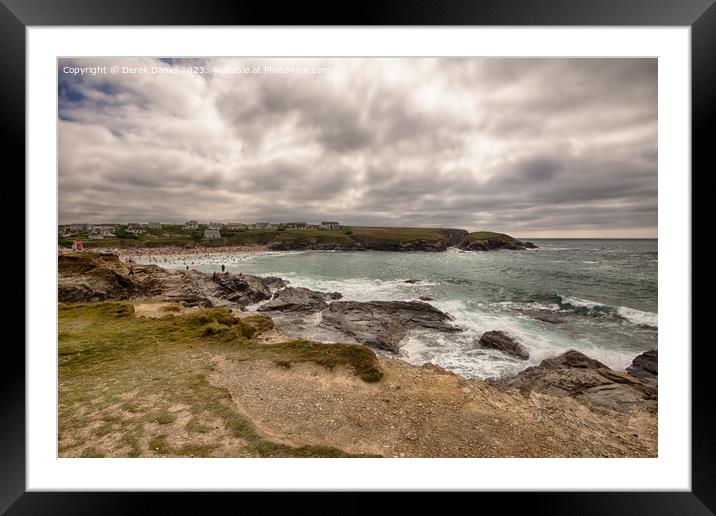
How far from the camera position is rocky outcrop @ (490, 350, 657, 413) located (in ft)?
13.6

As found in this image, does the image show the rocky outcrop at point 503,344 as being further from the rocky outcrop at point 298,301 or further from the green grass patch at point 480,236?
the rocky outcrop at point 298,301

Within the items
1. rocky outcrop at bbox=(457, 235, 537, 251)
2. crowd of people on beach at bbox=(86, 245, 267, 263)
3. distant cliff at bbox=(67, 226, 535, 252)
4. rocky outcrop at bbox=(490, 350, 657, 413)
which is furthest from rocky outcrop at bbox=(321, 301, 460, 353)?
crowd of people on beach at bbox=(86, 245, 267, 263)

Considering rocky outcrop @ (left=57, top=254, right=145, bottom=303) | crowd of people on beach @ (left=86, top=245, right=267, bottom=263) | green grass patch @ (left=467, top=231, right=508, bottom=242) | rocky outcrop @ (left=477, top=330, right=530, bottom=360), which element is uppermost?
green grass patch @ (left=467, top=231, right=508, bottom=242)

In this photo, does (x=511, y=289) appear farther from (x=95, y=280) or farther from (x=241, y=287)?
(x=95, y=280)

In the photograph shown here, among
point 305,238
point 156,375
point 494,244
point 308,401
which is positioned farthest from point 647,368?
point 305,238

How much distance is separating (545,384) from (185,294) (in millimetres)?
13893

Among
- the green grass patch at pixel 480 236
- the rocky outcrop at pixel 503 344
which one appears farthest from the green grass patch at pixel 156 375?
the green grass patch at pixel 480 236

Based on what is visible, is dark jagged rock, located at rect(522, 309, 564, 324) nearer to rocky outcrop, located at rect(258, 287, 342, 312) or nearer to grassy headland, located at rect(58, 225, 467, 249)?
grassy headland, located at rect(58, 225, 467, 249)

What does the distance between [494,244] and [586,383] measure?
26.1ft

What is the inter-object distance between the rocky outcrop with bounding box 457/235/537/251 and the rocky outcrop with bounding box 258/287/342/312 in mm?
7578

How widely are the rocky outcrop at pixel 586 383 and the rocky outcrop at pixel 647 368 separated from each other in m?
0.14

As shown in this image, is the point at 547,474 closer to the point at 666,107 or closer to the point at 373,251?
the point at 666,107

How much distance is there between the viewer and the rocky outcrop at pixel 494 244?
1112 centimetres
